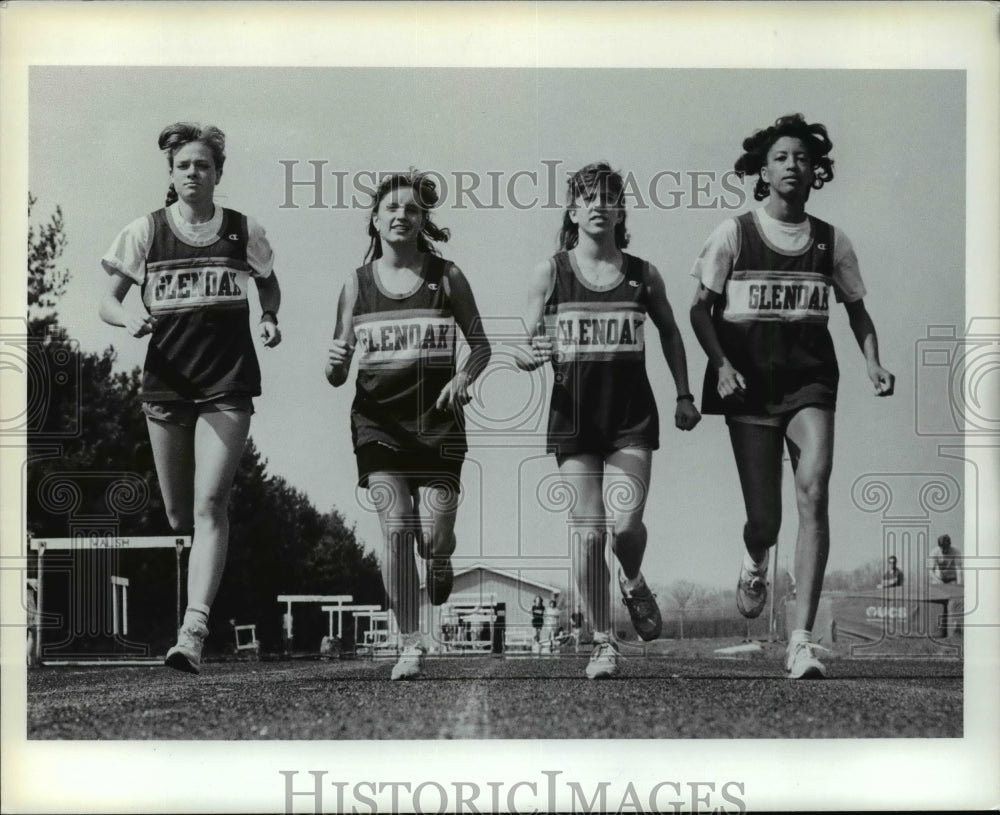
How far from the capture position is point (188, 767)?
6238 mm

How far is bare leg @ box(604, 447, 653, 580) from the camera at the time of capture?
20.6 ft

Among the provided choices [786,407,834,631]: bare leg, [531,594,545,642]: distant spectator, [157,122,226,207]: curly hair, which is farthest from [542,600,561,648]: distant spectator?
[157,122,226,207]: curly hair

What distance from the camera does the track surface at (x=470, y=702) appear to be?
6.22 meters

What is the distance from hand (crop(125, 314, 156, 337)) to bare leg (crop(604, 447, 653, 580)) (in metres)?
2.05

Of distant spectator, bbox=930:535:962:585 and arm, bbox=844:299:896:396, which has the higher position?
arm, bbox=844:299:896:396

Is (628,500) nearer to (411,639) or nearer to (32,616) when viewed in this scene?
(411,639)

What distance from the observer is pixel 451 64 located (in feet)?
20.4

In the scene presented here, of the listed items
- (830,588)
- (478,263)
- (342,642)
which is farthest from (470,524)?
(830,588)

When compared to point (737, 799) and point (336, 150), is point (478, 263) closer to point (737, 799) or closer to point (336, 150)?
point (336, 150)

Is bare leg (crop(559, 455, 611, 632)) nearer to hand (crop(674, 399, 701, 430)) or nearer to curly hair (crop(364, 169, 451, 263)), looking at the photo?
hand (crop(674, 399, 701, 430))

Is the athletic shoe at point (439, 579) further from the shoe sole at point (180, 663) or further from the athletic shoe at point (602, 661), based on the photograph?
the shoe sole at point (180, 663)

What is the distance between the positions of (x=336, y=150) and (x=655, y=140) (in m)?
1.36

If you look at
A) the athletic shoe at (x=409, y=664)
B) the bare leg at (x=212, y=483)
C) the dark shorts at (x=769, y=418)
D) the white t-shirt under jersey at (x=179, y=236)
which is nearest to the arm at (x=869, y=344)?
the dark shorts at (x=769, y=418)

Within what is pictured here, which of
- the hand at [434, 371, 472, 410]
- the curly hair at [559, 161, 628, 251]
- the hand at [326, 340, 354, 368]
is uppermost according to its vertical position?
the curly hair at [559, 161, 628, 251]
